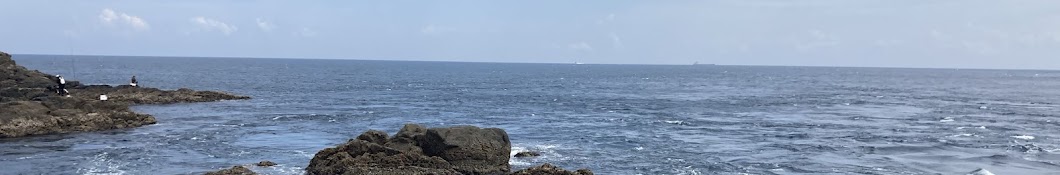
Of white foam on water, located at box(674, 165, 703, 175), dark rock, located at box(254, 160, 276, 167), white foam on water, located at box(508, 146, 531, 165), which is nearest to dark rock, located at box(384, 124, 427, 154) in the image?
white foam on water, located at box(508, 146, 531, 165)

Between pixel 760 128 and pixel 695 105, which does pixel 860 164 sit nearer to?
pixel 760 128

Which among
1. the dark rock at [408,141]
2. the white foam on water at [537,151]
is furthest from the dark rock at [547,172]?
the dark rock at [408,141]

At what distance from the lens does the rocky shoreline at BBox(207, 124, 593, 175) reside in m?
30.6

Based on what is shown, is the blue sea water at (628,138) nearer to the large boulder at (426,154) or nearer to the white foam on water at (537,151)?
the white foam on water at (537,151)

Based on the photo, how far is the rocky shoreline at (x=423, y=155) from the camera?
30.6 metres

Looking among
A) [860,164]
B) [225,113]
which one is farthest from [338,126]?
[860,164]

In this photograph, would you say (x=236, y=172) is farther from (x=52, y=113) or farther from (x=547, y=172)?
(x=52, y=113)

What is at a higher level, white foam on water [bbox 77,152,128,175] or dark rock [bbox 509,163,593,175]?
dark rock [bbox 509,163,593,175]

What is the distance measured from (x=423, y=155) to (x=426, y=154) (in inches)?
27.1

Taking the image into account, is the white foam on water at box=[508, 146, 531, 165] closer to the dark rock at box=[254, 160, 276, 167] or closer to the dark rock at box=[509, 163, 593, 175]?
the dark rock at box=[509, 163, 593, 175]

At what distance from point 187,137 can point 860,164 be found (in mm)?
30595

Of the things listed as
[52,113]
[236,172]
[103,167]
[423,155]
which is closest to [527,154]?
[423,155]

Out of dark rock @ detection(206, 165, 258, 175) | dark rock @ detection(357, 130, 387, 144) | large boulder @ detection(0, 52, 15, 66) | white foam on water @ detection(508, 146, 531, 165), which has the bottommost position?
white foam on water @ detection(508, 146, 531, 165)

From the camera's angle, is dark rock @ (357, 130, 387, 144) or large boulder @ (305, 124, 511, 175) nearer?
large boulder @ (305, 124, 511, 175)
